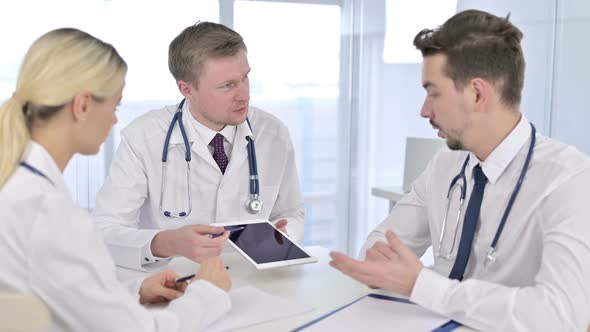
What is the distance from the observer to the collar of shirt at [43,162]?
1.08 metres

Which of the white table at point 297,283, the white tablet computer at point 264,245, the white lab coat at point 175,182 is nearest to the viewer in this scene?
the white table at point 297,283

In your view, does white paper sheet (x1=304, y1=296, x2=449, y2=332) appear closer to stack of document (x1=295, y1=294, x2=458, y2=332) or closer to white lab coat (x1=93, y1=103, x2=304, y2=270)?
stack of document (x1=295, y1=294, x2=458, y2=332)

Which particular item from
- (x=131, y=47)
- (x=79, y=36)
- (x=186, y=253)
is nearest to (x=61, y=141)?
(x=79, y=36)

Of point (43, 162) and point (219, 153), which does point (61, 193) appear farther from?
point (219, 153)

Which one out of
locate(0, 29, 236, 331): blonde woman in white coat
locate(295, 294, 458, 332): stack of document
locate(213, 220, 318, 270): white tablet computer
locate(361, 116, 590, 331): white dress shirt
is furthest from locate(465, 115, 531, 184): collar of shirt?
locate(0, 29, 236, 331): blonde woman in white coat

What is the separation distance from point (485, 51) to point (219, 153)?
1.01 m

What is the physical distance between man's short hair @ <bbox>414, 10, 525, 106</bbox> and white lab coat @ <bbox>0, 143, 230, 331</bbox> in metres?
0.86

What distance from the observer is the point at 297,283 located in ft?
5.25

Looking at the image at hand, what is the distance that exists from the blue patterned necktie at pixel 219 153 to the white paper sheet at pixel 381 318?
89cm

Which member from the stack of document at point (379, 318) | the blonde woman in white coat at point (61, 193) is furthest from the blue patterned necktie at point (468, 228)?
the blonde woman in white coat at point (61, 193)

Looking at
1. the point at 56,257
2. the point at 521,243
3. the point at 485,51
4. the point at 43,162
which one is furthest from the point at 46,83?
the point at 521,243

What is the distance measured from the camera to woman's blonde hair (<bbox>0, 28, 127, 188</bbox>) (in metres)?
1.08

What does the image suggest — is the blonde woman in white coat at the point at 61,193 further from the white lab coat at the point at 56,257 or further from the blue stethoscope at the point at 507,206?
the blue stethoscope at the point at 507,206

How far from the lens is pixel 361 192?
13.7 ft
